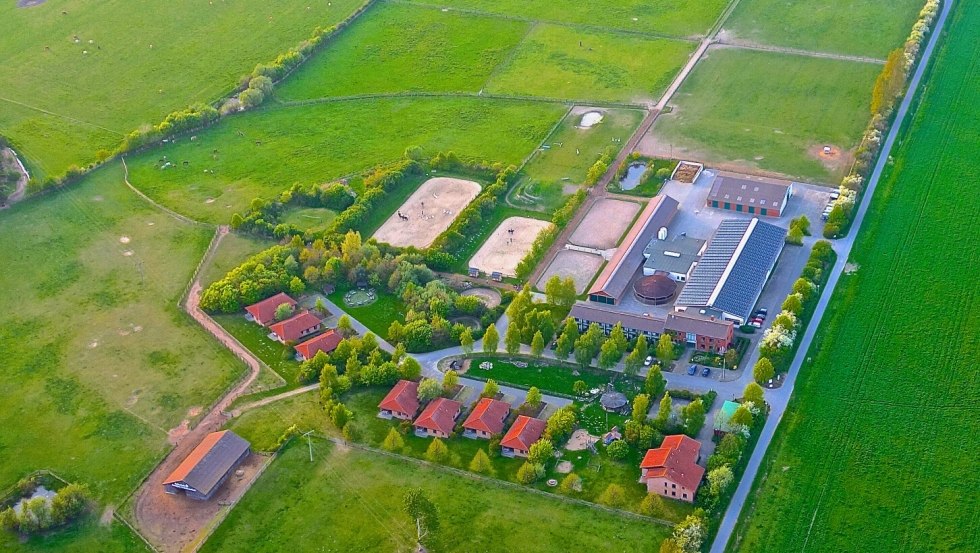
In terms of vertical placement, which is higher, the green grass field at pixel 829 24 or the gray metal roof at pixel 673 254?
the gray metal roof at pixel 673 254

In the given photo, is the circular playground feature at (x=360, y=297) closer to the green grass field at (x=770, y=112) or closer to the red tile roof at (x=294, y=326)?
the red tile roof at (x=294, y=326)

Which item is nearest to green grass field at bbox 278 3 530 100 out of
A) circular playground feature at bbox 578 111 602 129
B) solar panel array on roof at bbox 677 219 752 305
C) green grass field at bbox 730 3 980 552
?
circular playground feature at bbox 578 111 602 129

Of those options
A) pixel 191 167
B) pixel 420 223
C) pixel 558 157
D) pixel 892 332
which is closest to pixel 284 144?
pixel 191 167

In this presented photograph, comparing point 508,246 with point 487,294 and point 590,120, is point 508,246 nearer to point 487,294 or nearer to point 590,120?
point 487,294

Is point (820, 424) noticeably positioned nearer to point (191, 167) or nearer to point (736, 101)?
point (736, 101)

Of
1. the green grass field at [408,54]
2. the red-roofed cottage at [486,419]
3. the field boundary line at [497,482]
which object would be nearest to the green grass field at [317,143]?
the green grass field at [408,54]

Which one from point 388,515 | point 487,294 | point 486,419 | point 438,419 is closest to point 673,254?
point 487,294
